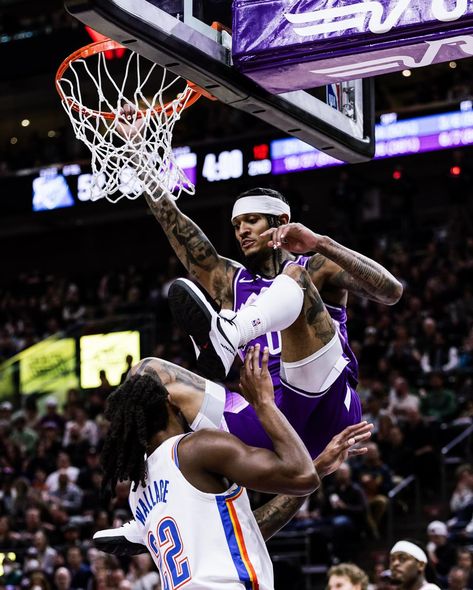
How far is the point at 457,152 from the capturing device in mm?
20562

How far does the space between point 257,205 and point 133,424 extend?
67.5 inches

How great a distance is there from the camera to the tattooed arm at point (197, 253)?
618 centimetres

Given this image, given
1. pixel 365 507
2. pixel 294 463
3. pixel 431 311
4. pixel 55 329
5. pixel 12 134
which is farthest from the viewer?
pixel 12 134

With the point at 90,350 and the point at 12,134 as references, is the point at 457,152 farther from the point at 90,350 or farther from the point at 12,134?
the point at 12,134

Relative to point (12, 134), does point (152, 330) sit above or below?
below

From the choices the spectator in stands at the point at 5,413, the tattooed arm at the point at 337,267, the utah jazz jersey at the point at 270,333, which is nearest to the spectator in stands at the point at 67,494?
the spectator in stands at the point at 5,413

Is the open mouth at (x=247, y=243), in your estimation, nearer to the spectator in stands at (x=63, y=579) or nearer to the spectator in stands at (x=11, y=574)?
the spectator in stands at (x=63, y=579)

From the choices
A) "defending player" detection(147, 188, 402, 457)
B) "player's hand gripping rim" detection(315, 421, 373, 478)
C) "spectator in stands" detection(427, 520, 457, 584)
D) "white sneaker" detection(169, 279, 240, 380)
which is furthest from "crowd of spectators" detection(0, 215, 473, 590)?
"white sneaker" detection(169, 279, 240, 380)

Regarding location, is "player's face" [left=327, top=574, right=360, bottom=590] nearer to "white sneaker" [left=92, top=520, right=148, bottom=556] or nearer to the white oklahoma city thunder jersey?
"white sneaker" [left=92, top=520, right=148, bottom=556]

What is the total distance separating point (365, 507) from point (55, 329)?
9.64 m

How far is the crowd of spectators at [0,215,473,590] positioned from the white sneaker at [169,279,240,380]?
540cm

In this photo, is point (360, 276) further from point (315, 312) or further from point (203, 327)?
point (203, 327)

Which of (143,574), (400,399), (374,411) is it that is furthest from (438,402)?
(143,574)

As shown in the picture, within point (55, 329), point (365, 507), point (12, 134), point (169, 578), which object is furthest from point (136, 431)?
point (12, 134)
